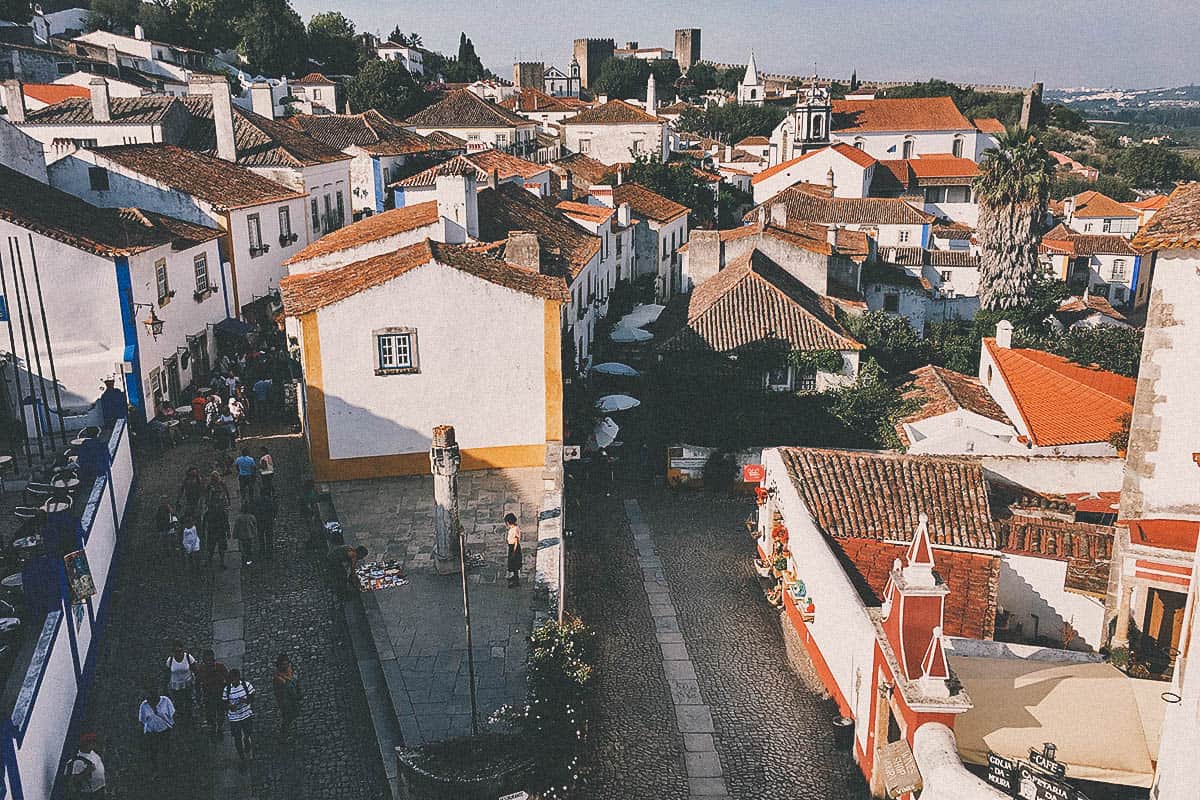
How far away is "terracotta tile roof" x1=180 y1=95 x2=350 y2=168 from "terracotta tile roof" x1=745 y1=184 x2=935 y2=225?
91.4 feet

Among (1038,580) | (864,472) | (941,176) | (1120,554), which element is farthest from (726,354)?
(941,176)

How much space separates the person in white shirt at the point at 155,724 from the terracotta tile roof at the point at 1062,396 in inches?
795

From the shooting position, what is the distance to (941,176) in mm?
83562

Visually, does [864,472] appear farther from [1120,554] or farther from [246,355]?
[246,355]

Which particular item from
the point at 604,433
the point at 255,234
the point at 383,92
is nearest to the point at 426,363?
the point at 604,433

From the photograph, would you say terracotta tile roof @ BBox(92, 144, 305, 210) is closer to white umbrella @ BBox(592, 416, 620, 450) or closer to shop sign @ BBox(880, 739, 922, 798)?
white umbrella @ BBox(592, 416, 620, 450)

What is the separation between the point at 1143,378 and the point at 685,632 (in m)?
9.42

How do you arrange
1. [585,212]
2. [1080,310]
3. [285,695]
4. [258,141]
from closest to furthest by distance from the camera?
[285,695], [585,212], [258,141], [1080,310]

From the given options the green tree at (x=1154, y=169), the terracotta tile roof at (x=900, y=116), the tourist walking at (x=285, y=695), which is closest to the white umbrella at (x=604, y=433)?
the tourist walking at (x=285, y=695)

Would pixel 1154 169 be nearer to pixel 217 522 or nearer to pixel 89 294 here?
pixel 89 294

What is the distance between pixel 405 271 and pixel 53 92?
4658 centimetres

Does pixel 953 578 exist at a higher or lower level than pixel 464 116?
lower

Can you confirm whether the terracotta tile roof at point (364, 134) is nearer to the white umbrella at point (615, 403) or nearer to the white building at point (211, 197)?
the white building at point (211, 197)

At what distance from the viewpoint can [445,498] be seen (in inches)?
707
